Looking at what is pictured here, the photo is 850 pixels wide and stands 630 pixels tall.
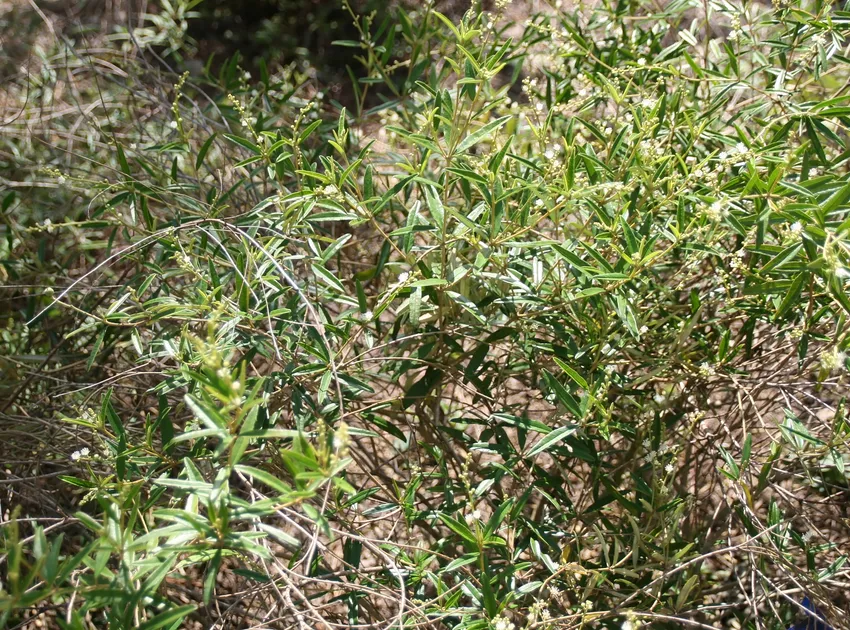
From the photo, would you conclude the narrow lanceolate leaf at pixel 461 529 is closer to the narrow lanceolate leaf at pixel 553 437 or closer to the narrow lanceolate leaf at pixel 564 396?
the narrow lanceolate leaf at pixel 553 437

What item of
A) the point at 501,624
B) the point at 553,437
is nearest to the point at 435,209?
the point at 553,437

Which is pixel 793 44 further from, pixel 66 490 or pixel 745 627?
pixel 66 490

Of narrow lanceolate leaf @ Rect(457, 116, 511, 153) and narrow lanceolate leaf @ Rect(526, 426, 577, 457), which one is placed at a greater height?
narrow lanceolate leaf @ Rect(457, 116, 511, 153)

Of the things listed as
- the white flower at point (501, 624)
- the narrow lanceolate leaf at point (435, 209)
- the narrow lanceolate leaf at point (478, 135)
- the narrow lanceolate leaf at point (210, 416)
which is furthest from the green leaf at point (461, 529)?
the narrow lanceolate leaf at point (478, 135)

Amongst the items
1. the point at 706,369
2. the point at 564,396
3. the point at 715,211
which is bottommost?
the point at 706,369

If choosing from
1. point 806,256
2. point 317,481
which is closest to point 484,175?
point 806,256

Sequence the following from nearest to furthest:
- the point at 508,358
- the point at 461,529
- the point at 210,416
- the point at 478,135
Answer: the point at 210,416 → the point at 461,529 → the point at 478,135 → the point at 508,358

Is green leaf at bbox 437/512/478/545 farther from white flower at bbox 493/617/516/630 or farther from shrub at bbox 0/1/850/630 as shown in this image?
white flower at bbox 493/617/516/630

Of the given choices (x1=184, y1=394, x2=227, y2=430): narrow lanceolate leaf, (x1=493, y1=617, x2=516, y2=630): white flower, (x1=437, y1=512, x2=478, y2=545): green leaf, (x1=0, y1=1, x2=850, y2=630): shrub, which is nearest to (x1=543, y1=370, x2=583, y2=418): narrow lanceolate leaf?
(x1=0, y1=1, x2=850, y2=630): shrub

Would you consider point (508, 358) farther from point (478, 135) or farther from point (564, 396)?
point (478, 135)

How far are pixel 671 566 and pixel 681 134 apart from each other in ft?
3.46

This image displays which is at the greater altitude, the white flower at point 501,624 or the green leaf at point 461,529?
the green leaf at point 461,529

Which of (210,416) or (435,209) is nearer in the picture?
(210,416)

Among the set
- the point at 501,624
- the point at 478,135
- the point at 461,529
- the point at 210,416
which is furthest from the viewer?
the point at 478,135
